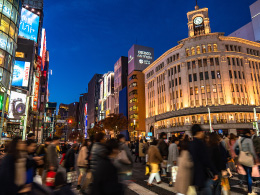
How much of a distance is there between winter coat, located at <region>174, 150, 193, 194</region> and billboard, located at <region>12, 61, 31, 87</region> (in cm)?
3572

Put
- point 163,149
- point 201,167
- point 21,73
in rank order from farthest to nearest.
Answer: point 21,73 → point 163,149 → point 201,167

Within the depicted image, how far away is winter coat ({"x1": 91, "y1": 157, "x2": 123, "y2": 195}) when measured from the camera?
9.04ft

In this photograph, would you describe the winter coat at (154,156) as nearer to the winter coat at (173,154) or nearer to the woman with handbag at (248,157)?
the winter coat at (173,154)

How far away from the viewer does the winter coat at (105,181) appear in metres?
2.76

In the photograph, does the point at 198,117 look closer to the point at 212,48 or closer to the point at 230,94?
the point at 230,94

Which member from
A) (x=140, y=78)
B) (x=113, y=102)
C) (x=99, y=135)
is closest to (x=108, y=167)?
(x=99, y=135)

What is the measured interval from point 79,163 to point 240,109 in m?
44.8

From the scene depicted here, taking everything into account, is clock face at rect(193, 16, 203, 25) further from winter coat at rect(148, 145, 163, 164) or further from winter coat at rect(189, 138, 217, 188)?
winter coat at rect(189, 138, 217, 188)

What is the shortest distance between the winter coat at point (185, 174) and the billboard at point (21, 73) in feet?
117

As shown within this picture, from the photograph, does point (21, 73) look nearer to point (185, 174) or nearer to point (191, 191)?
point (185, 174)

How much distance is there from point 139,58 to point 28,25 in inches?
1831

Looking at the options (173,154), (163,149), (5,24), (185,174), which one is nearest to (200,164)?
(185,174)

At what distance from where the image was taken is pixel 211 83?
4656 cm

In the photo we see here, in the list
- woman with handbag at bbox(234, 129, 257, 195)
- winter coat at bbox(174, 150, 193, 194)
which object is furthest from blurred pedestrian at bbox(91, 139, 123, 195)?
woman with handbag at bbox(234, 129, 257, 195)
